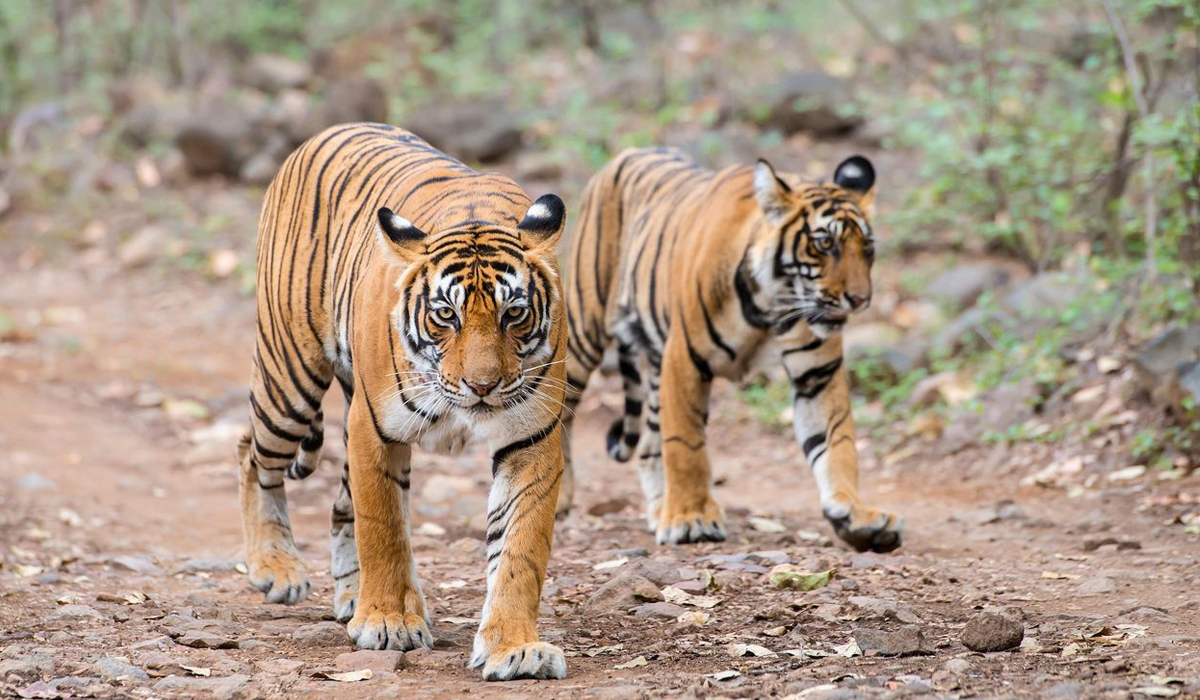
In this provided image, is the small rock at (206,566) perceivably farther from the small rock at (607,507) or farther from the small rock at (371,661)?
the small rock at (371,661)

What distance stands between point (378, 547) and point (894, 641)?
1539 millimetres

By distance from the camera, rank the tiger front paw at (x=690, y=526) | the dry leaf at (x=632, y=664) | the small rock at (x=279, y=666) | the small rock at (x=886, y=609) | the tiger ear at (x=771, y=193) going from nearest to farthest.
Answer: the small rock at (x=279, y=666) → the dry leaf at (x=632, y=664) → the small rock at (x=886, y=609) → the tiger ear at (x=771, y=193) → the tiger front paw at (x=690, y=526)

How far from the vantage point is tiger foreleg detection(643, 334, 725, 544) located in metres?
5.70

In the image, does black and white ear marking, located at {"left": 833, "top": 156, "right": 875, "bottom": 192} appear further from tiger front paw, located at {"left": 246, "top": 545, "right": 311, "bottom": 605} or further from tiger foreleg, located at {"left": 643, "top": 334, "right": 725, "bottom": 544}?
tiger front paw, located at {"left": 246, "top": 545, "right": 311, "bottom": 605}

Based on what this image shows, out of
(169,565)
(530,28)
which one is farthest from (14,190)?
(169,565)

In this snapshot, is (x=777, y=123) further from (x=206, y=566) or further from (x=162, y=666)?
(x=162, y=666)

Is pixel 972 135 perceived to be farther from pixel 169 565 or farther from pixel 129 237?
pixel 129 237

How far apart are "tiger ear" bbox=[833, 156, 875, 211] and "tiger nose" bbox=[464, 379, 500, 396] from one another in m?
2.73

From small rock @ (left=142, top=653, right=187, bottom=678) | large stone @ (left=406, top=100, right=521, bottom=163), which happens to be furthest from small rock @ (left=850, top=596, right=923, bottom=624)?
large stone @ (left=406, top=100, right=521, bottom=163)

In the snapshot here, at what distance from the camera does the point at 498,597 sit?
3.63 meters

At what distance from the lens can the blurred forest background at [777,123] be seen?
7695 mm

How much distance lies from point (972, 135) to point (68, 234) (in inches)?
356

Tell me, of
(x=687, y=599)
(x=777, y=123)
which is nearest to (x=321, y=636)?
(x=687, y=599)

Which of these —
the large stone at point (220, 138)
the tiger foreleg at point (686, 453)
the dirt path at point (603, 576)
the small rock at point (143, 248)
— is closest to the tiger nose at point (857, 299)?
the tiger foreleg at point (686, 453)
